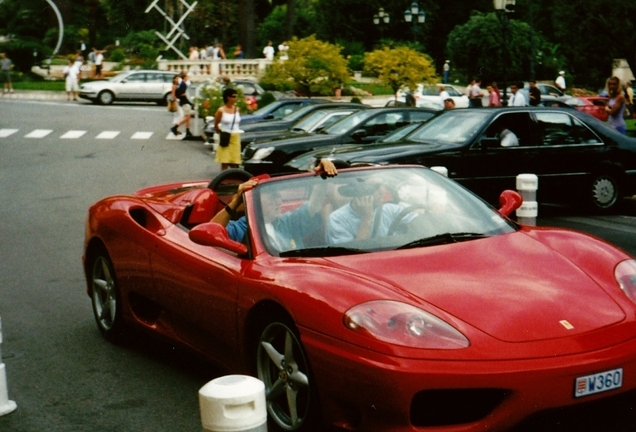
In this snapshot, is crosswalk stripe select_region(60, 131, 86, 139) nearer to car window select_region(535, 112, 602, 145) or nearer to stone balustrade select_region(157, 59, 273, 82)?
car window select_region(535, 112, 602, 145)

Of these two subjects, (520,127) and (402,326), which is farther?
(520,127)

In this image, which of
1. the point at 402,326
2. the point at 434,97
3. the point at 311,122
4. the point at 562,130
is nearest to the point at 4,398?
the point at 402,326

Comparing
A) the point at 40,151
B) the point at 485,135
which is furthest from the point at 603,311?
the point at 40,151

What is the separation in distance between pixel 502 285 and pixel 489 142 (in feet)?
30.5

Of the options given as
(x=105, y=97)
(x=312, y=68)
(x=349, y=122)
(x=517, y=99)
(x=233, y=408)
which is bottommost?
(x=105, y=97)

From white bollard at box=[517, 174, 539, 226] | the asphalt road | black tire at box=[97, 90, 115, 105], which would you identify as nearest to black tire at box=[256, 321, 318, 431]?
the asphalt road

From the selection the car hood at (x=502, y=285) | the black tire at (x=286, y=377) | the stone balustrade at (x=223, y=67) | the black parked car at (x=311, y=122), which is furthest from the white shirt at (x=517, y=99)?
the stone balustrade at (x=223, y=67)

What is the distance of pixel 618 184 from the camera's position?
1458 centimetres

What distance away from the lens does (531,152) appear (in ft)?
46.7

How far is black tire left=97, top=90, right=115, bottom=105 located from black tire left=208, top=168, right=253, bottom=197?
129ft

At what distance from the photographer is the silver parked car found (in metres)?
45.6

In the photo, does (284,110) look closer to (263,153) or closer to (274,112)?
(274,112)

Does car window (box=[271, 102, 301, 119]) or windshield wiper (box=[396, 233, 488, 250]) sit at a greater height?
windshield wiper (box=[396, 233, 488, 250])

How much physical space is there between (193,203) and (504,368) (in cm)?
299
